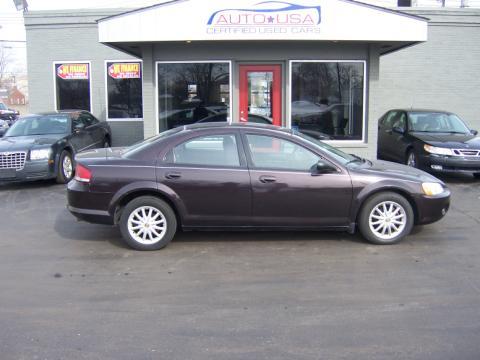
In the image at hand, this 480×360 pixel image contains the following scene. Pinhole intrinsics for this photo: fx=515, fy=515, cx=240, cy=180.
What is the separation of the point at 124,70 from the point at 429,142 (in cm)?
966

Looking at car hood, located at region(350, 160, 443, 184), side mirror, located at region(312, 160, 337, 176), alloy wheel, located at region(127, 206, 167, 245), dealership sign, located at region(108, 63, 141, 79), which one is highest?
dealership sign, located at region(108, 63, 141, 79)

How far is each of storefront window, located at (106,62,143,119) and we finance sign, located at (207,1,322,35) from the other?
6353mm

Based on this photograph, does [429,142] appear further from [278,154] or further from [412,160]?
[278,154]

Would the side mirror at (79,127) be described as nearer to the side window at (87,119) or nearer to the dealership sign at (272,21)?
the side window at (87,119)

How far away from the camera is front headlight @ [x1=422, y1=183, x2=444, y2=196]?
21.1 ft

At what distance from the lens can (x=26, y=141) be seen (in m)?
11.0

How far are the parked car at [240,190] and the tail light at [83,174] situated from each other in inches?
0.5

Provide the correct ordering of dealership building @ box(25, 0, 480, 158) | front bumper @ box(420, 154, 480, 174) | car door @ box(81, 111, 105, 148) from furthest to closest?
car door @ box(81, 111, 105, 148)
front bumper @ box(420, 154, 480, 174)
dealership building @ box(25, 0, 480, 158)

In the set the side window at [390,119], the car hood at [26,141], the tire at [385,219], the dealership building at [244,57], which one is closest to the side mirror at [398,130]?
the side window at [390,119]

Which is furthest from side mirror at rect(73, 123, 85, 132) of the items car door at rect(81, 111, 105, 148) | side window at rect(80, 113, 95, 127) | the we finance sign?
the we finance sign

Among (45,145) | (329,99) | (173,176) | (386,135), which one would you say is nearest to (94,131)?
(45,145)

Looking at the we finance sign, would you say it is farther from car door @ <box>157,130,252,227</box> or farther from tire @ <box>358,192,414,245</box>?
tire @ <box>358,192,414,245</box>

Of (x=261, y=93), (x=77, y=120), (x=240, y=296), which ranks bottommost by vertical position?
(x=240, y=296)

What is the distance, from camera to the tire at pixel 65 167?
35.9 feet
